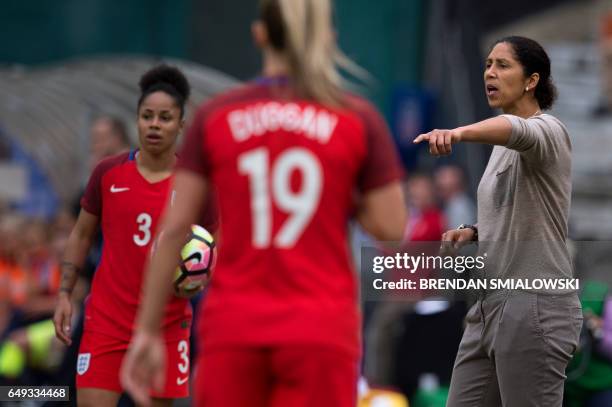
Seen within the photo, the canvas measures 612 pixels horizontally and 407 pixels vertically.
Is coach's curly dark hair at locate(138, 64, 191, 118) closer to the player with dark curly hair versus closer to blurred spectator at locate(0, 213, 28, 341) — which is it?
the player with dark curly hair

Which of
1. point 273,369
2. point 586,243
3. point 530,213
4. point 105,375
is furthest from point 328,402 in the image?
point 586,243

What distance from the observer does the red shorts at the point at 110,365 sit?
6484 mm

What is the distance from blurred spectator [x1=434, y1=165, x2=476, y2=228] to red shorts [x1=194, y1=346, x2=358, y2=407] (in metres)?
9.48

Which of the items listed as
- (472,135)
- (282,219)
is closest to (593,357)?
(472,135)

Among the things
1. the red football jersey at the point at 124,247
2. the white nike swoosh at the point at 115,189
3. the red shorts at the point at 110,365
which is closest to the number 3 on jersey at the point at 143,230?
the red football jersey at the point at 124,247

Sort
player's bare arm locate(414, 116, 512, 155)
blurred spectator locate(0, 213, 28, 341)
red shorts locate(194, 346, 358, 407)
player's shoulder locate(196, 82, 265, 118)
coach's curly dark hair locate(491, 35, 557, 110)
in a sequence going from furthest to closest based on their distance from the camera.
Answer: blurred spectator locate(0, 213, 28, 341)
coach's curly dark hair locate(491, 35, 557, 110)
player's bare arm locate(414, 116, 512, 155)
player's shoulder locate(196, 82, 265, 118)
red shorts locate(194, 346, 358, 407)

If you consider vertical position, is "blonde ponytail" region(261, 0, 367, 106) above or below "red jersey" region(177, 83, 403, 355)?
above

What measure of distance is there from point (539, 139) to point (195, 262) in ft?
6.39

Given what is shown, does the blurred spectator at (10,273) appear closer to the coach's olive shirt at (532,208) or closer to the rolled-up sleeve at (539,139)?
the coach's olive shirt at (532,208)

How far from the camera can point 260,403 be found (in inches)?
161

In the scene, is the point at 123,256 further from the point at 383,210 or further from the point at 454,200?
the point at 454,200

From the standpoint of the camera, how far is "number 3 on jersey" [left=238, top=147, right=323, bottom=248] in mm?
4082

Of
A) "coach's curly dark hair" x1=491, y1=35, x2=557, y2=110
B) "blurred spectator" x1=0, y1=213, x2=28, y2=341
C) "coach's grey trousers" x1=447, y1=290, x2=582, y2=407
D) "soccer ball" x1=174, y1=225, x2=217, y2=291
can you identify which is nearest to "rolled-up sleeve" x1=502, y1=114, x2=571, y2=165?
"coach's curly dark hair" x1=491, y1=35, x2=557, y2=110

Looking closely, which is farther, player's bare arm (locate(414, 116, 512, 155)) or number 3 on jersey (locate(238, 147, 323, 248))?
player's bare arm (locate(414, 116, 512, 155))
